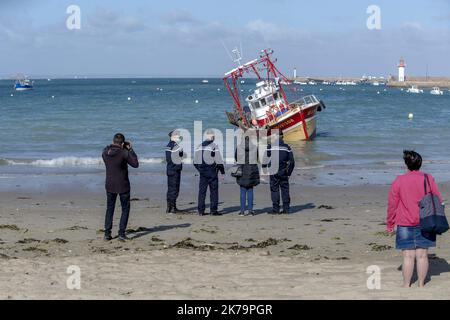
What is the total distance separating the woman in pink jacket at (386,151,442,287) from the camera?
7.74 m

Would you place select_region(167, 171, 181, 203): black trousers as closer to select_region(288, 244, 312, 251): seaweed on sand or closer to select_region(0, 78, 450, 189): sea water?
select_region(288, 244, 312, 251): seaweed on sand

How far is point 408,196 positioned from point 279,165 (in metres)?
6.11

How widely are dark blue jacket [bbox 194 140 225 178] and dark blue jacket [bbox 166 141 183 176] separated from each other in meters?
0.36

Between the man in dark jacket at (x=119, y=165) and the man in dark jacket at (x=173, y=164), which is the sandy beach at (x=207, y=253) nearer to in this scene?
the man in dark jacket at (x=173, y=164)

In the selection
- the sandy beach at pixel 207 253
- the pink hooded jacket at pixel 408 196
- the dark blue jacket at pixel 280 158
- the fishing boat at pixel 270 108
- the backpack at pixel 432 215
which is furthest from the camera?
the fishing boat at pixel 270 108

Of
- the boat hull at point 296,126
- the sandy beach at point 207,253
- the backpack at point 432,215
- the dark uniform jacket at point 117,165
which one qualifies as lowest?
the sandy beach at point 207,253

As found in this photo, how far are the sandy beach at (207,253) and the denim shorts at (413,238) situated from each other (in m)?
0.48

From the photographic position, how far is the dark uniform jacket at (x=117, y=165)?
10789 mm

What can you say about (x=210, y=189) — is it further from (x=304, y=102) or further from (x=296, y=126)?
(x=304, y=102)

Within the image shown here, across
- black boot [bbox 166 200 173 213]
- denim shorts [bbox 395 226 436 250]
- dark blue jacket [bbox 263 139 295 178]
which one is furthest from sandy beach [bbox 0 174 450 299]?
dark blue jacket [bbox 263 139 295 178]

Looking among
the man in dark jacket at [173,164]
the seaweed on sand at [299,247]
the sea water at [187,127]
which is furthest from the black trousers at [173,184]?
the sea water at [187,127]

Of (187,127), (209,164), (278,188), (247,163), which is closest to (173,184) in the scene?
(209,164)

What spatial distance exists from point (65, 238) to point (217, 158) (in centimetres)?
325
